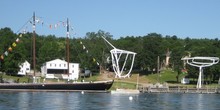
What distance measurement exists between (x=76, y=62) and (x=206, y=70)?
5389cm

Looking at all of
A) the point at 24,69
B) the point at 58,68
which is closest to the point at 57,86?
the point at 58,68

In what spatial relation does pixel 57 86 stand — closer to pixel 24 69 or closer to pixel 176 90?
pixel 176 90

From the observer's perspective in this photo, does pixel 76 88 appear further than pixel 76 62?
No

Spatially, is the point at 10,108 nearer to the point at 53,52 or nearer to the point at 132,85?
the point at 132,85

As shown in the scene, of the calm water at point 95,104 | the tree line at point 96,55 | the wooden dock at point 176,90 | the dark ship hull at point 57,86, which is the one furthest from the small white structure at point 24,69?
the calm water at point 95,104

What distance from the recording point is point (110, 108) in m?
73.6

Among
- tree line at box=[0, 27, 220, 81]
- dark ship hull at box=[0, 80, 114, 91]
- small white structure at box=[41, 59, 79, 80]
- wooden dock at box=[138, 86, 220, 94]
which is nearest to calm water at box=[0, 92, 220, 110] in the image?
dark ship hull at box=[0, 80, 114, 91]

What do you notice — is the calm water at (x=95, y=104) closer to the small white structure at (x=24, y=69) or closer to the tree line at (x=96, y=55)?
the tree line at (x=96, y=55)

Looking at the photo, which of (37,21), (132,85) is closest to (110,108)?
(37,21)

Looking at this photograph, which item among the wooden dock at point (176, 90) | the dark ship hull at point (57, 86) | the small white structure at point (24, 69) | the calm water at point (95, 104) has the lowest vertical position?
the calm water at point (95, 104)

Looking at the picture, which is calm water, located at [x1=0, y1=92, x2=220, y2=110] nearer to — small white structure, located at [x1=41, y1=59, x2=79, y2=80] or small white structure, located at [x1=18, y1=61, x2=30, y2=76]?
small white structure, located at [x1=41, y1=59, x2=79, y2=80]

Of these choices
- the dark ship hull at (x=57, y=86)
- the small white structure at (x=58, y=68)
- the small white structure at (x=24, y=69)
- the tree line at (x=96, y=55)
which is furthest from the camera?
the small white structure at (x=24, y=69)

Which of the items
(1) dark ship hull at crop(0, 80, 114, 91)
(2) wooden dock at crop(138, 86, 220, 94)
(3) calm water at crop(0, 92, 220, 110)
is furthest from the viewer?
(2) wooden dock at crop(138, 86, 220, 94)

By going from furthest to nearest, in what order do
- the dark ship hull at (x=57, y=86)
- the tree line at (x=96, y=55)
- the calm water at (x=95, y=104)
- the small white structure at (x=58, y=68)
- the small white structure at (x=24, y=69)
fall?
1. the small white structure at (x=24, y=69)
2. the small white structure at (x=58, y=68)
3. the tree line at (x=96, y=55)
4. the dark ship hull at (x=57, y=86)
5. the calm water at (x=95, y=104)
